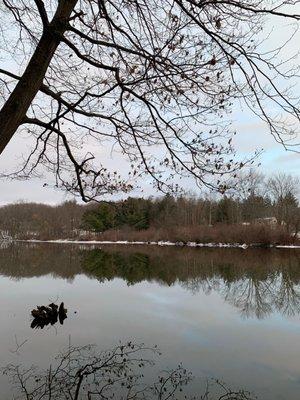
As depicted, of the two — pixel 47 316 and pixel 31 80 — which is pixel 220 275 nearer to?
pixel 47 316

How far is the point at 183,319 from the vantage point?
12.0m

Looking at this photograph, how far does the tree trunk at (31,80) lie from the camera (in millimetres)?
2959

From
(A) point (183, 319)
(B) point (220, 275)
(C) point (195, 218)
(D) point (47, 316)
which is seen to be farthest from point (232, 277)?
(C) point (195, 218)

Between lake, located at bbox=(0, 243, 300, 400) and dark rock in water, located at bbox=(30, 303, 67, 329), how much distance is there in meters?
0.22

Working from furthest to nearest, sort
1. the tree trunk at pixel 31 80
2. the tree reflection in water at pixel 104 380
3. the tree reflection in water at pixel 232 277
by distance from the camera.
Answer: the tree reflection in water at pixel 232 277
the tree reflection in water at pixel 104 380
the tree trunk at pixel 31 80

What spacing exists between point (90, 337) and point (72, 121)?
703 cm

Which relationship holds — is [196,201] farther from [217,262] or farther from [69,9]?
[69,9]

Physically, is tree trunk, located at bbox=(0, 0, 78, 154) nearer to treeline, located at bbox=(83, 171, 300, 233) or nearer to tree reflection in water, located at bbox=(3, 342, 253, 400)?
tree reflection in water, located at bbox=(3, 342, 253, 400)

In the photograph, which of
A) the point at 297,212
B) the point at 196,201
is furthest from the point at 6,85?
the point at 196,201

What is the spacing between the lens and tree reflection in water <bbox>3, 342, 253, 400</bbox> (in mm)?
6531

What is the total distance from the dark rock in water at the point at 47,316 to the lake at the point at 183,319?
0.22m

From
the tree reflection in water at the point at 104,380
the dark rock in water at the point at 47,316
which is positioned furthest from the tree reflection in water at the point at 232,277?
the tree reflection in water at the point at 104,380

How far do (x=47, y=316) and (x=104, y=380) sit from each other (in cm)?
540

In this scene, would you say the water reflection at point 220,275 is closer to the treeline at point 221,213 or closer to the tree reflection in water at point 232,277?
the tree reflection in water at point 232,277
